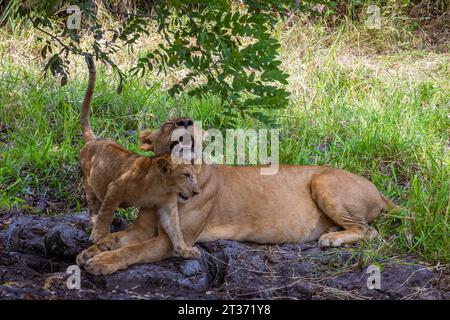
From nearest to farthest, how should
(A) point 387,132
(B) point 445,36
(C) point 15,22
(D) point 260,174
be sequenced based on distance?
1. (D) point 260,174
2. (A) point 387,132
3. (C) point 15,22
4. (B) point 445,36

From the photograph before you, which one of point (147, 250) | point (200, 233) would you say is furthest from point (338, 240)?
point (147, 250)

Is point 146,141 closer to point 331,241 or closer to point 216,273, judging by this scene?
point 216,273

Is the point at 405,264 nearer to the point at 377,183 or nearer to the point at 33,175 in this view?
the point at 377,183

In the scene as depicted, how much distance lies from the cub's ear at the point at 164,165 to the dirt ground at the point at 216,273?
1.90 feet

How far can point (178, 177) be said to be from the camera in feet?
15.7

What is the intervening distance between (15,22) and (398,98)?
410 centimetres

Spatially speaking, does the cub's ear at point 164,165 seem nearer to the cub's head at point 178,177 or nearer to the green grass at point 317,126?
the cub's head at point 178,177

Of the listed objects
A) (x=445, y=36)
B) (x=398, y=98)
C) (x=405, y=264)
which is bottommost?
(x=405, y=264)

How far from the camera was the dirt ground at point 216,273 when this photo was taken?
4.54 metres

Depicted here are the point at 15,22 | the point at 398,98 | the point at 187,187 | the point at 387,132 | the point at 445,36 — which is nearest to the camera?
the point at 187,187

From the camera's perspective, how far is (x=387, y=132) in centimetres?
692

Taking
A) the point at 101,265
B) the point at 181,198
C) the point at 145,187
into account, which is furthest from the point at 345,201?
the point at 101,265

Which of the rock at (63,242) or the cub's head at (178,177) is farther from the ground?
the cub's head at (178,177)

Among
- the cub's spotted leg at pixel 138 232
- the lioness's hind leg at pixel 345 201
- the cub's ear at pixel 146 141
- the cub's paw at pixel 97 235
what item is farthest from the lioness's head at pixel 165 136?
the lioness's hind leg at pixel 345 201
